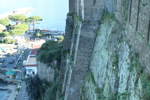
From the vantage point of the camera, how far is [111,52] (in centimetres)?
729

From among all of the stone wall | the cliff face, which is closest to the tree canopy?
the stone wall

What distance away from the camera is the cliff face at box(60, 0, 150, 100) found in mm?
5043

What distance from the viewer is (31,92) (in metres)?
16.4

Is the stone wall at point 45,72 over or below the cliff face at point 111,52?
below

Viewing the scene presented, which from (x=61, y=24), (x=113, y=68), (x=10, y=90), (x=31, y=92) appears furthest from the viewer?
(x=61, y=24)

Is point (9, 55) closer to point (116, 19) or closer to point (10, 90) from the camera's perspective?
point (10, 90)

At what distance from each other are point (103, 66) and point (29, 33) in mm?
36284

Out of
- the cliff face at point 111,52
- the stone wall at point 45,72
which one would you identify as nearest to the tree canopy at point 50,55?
the stone wall at point 45,72

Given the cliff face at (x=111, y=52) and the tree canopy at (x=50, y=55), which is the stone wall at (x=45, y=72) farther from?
the cliff face at (x=111, y=52)

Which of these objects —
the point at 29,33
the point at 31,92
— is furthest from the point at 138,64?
the point at 29,33

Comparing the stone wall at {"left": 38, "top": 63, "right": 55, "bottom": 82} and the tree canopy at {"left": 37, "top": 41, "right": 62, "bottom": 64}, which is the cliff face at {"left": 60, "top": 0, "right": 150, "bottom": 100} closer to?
the tree canopy at {"left": 37, "top": 41, "right": 62, "bottom": 64}

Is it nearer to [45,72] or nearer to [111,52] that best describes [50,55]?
[45,72]

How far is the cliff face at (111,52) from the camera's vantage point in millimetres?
5043

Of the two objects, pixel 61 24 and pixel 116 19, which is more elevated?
pixel 116 19
